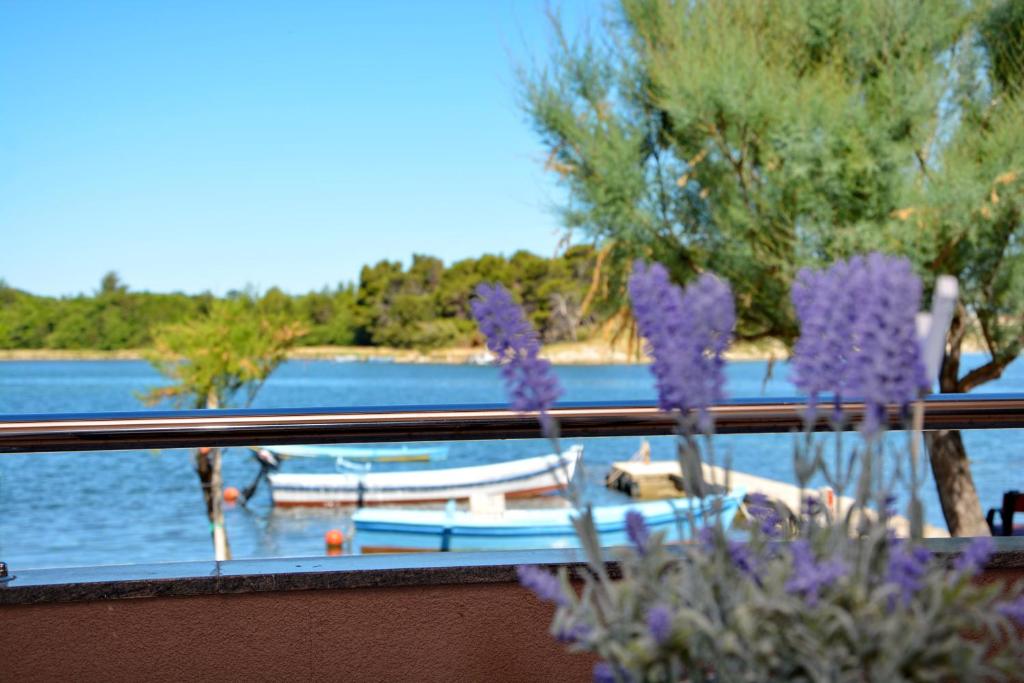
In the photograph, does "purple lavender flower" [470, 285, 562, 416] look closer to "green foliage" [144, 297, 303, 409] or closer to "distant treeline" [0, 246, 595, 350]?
"green foliage" [144, 297, 303, 409]

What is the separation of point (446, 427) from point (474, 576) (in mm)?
284

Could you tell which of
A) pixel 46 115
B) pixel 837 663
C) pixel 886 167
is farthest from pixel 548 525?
pixel 46 115

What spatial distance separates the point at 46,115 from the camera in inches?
2222

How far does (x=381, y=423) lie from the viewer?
79.0 inches

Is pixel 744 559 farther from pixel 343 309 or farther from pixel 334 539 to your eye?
pixel 343 309

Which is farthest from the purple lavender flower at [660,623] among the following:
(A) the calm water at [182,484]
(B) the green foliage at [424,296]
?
(B) the green foliage at [424,296]

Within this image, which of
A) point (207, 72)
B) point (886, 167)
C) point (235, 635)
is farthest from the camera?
point (207, 72)

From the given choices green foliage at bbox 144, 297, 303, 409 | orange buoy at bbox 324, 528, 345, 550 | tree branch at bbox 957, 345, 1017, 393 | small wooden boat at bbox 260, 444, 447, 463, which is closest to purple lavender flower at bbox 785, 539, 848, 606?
tree branch at bbox 957, 345, 1017, 393

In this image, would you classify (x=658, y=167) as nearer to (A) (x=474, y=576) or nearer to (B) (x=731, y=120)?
(B) (x=731, y=120)

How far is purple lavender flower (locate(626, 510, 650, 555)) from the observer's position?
1114 millimetres

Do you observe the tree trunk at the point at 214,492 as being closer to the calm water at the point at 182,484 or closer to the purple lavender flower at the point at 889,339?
the calm water at the point at 182,484

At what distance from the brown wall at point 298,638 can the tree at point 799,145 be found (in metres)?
6.60

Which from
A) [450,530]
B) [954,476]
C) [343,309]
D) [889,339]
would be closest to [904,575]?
[889,339]

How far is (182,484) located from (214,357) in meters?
10.8
